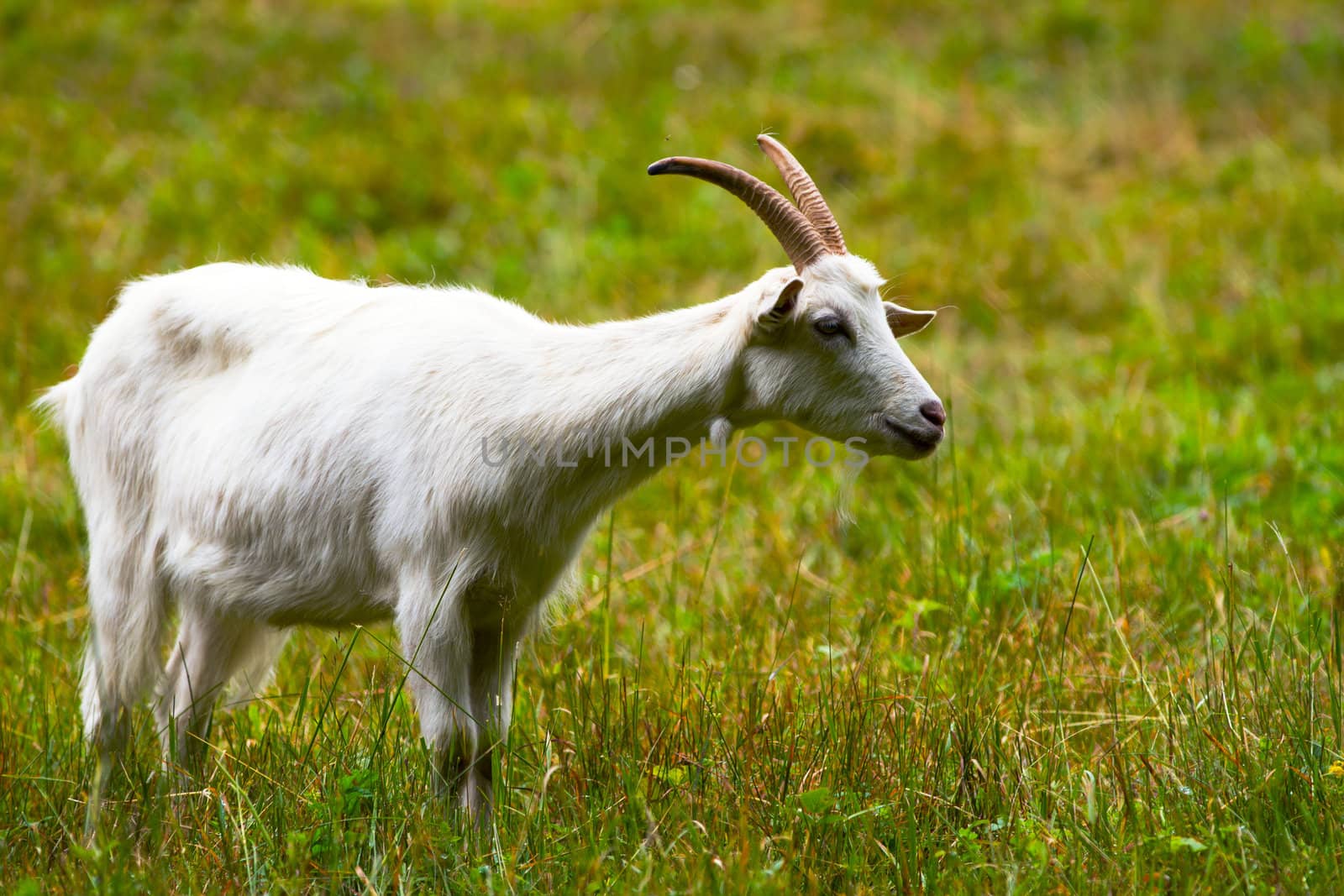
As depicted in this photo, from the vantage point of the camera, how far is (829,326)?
10.6ft

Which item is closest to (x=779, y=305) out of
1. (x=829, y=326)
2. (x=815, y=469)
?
(x=829, y=326)

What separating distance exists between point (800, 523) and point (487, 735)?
8.35 feet

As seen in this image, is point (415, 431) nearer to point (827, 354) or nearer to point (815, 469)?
point (827, 354)

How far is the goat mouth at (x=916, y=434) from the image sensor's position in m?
3.26

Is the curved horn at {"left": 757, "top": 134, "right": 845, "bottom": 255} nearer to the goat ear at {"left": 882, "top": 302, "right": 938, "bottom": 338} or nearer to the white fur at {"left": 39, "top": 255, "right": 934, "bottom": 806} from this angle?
the white fur at {"left": 39, "top": 255, "right": 934, "bottom": 806}

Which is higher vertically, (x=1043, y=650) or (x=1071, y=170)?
(x=1071, y=170)

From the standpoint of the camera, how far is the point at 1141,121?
11109mm

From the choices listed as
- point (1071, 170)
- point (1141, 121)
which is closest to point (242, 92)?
point (1071, 170)

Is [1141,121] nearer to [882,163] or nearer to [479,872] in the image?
[882,163]

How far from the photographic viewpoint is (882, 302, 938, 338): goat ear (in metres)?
3.58

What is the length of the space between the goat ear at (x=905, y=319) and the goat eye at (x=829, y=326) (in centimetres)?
31

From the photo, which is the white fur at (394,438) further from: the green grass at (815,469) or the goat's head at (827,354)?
the green grass at (815,469)

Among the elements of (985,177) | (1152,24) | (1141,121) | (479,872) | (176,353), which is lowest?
(479,872)

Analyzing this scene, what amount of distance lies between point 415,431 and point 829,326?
1134 millimetres
